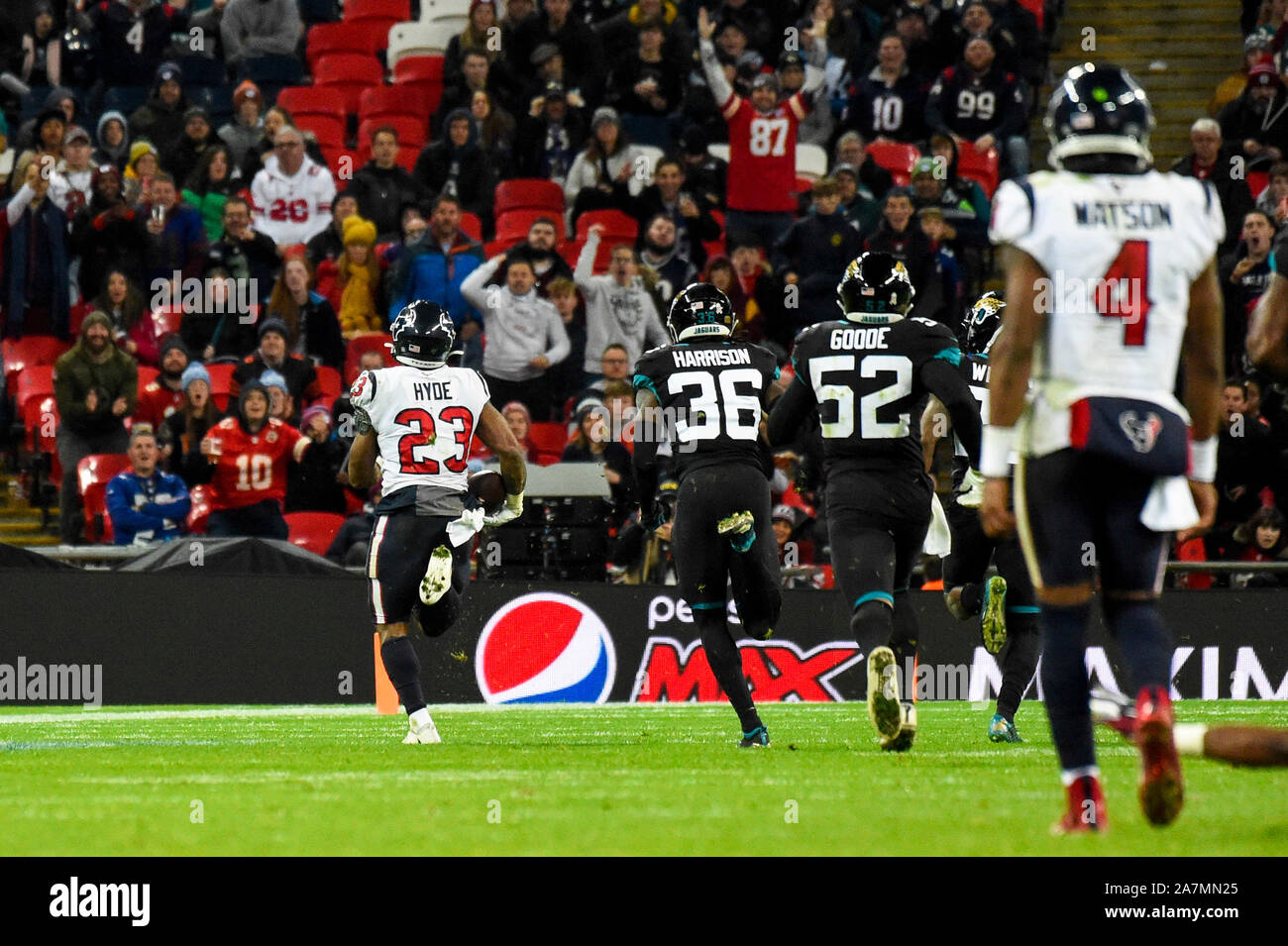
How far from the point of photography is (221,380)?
17.6 meters

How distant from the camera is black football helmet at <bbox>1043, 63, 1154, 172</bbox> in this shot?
18.1 ft

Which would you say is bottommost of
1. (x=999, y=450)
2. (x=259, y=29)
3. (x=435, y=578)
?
(x=435, y=578)

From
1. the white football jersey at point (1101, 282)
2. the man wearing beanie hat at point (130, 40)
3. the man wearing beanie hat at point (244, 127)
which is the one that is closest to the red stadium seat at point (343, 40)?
the man wearing beanie hat at point (130, 40)

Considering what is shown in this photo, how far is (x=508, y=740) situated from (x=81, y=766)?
2.44 metres

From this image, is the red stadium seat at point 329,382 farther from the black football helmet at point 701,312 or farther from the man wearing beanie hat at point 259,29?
the black football helmet at point 701,312

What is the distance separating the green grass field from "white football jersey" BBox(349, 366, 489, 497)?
1.37 metres

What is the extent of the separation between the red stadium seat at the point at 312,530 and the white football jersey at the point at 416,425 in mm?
6476

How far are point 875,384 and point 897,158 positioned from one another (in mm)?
11109

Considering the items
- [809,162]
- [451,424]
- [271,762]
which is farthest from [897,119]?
[271,762]

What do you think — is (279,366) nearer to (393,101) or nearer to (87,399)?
(87,399)

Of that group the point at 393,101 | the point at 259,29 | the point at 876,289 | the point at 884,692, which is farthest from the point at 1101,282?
the point at 259,29

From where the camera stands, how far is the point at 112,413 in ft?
55.2

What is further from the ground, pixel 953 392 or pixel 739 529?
pixel 953 392
